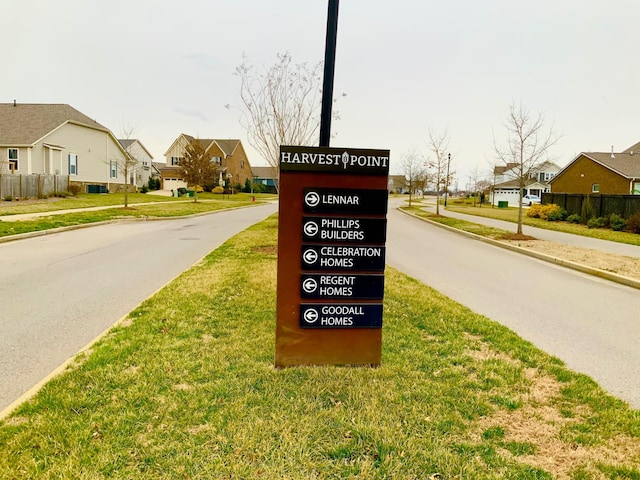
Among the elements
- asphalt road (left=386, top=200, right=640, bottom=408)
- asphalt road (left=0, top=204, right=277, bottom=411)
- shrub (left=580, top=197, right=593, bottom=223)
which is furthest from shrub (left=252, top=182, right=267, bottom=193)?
asphalt road (left=386, top=200, right=640, bottom=408)

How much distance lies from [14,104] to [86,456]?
44800 millimetres

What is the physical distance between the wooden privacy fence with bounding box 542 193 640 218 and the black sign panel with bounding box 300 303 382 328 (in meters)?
22.6

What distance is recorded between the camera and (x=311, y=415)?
3.37m

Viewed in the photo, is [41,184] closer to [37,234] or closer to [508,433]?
[37,234]

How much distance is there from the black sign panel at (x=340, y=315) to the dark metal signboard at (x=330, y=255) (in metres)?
0.01

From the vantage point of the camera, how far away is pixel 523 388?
157 inches

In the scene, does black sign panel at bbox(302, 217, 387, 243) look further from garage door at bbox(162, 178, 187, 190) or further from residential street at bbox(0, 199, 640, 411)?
→ garage door at bbox(162, 178, 187, 190)

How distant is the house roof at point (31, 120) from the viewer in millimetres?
33938

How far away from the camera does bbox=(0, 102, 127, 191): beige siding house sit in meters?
33.6

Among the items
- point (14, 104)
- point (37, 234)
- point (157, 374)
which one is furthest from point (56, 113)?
point (157, 374)

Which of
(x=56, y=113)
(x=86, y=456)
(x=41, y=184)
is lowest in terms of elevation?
(x=86, y=456)

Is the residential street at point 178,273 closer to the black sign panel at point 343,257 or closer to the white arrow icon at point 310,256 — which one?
the black sign panel at point 343,257

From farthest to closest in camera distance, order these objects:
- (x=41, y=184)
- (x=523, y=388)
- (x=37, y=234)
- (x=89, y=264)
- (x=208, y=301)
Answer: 1. (x=41, y=184)
2. (x=37, y=234)
3. (x=89, y=264)
4. (x=208, y=301)
5. (x=523, y=388)

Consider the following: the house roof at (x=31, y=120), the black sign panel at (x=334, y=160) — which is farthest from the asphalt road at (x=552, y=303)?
the house roof at (x=31, y=120)
